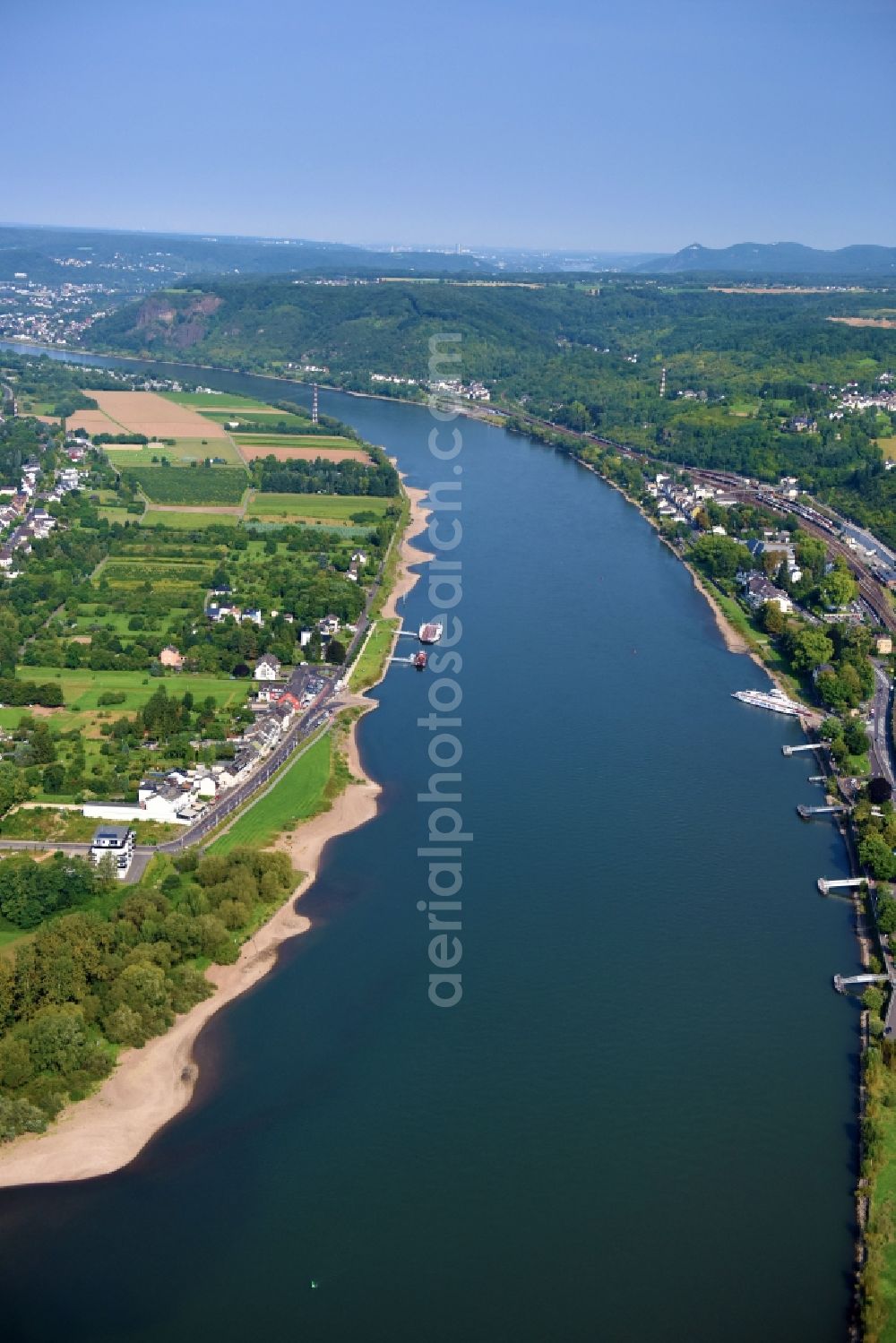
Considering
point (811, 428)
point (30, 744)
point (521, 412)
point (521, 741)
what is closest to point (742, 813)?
point (521, 741)

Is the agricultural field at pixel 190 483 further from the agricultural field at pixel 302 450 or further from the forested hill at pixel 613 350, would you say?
the forested hill at pixel 613 350

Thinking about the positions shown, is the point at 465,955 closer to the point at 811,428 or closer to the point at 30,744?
the point at 30,744

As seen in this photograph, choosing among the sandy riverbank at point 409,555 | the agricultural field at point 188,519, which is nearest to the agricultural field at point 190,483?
the agricultural field at point 188,519

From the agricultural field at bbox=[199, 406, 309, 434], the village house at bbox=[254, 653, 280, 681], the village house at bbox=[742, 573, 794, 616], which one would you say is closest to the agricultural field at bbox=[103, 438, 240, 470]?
the agricultural field at bbox=[199, 406, 309, 434]

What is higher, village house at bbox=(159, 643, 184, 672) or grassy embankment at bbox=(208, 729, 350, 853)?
village house at bbox=(159, 643, 184, 672)

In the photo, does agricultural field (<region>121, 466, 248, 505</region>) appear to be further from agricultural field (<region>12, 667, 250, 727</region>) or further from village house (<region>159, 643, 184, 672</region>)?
agricultural field (<region>12, 667, 250, 727</region>)

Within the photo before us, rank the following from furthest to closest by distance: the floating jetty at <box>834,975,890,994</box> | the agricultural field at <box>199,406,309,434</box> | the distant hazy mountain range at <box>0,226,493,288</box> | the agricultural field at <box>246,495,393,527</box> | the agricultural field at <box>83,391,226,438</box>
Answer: the distant hazy mountain range at <box>0,226,493,288</box> → the agricultural field at <box>199,406,309,434</box> → the agricultural field at <box>83,391,226,438</box> → the agricultural field at <box>246,495,393,527</box> → the floating jetty at <box>834,975,890,994</box>
